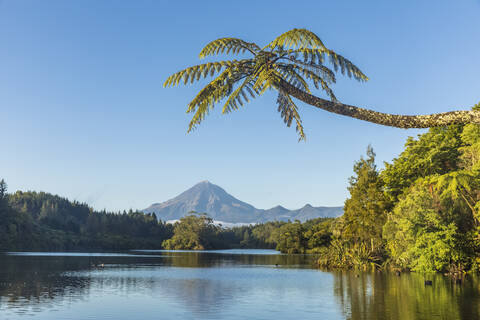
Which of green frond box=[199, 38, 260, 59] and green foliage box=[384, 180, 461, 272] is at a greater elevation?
green frond box=[199, 38, 260, 59]

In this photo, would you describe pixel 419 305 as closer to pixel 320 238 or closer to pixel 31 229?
pixel 320 238

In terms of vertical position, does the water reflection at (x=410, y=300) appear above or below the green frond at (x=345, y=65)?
below

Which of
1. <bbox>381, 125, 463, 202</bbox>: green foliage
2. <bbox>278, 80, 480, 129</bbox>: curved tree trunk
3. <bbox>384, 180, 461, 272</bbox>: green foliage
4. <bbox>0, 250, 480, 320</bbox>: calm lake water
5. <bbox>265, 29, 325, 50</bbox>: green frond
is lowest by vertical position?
<bbox>0, 250, 480, 320</bbox>: calm lake water

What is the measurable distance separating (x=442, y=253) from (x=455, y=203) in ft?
14.6

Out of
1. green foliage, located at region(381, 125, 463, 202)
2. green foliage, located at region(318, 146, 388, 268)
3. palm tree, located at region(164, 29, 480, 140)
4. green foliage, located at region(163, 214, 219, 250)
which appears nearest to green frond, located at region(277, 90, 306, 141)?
palm tree, located at region(164, 29, 480, 140)

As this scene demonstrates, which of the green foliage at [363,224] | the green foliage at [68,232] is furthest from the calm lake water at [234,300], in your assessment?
the green foliage at [68,232]

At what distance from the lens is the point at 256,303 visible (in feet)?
79.6

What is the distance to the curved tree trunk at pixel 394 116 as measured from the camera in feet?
22.7

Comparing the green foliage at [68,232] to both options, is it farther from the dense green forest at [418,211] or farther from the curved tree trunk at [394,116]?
the curved tree trunk at [394,116]

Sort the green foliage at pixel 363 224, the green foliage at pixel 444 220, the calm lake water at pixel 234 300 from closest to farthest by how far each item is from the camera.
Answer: the calm lake water at pixel 234 300 < the green foliage at pixel 444 220 < the green foliage at pixel 363 224

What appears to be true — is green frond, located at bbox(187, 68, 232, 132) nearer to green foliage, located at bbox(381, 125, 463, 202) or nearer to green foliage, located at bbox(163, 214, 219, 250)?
green foliage, located at bbox(381, 125, 463, 202)

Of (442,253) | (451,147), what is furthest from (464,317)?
(451,147)

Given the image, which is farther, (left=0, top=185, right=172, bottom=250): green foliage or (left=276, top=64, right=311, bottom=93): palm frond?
(left=0, top=185, right=172, bottom=250): green foliage

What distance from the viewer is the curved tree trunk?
693cm
